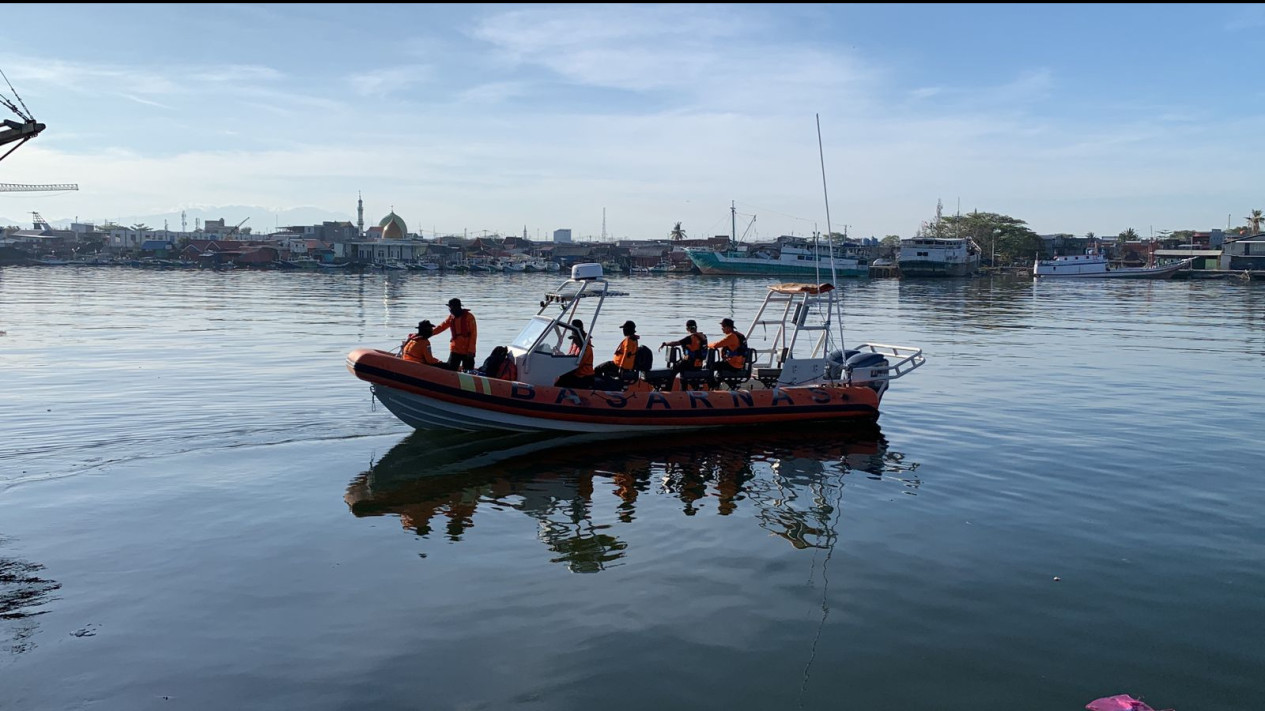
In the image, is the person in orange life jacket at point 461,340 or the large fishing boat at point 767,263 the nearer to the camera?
the person in orange life jacket at point 461,340

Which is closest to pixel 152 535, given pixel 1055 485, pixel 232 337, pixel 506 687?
pixel 506 687

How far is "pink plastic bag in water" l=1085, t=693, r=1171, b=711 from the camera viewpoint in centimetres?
613

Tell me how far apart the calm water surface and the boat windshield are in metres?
1.62

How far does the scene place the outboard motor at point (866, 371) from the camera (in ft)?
53.6

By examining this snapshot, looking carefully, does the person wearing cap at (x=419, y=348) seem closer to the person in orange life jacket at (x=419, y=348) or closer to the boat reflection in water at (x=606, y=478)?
the person in orange life jacket at (x=419, y=348)

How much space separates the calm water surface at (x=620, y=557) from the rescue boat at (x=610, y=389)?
1.52 ft

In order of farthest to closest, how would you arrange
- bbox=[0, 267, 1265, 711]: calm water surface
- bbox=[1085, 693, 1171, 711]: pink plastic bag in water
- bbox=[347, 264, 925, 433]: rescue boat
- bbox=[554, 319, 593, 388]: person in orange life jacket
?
bbox=[554, 319, 593, 388]: person in orange life jacket < bbox=[347, 264, 925, 433]: rescue boat < bbox=[0, 267, 1265, 711]: calm water surface < bbox=[1085, 693, 1171, 711]: pink plastic bag in water

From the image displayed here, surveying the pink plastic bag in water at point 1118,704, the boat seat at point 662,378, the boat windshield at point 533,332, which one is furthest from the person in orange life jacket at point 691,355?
the pink plastic bag in water at point 1118,704

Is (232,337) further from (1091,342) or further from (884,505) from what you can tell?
(1091,342)

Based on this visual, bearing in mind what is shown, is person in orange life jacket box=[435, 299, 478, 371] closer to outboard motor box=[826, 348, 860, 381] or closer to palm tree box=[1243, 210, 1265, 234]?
outboard motor box=[826, 348, 860, 381]

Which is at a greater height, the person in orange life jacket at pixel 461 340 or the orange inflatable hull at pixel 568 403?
the person in orange life jacket at pixel 461 340

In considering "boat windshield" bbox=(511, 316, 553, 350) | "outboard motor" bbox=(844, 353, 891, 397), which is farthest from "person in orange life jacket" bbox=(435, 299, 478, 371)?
"outboard motor" bbox=(844, 353, 891, 397)

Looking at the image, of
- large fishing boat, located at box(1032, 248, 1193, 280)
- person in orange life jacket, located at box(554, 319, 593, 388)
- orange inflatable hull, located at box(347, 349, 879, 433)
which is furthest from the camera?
large fishing boat, located at box(1032, 248, 1193, 280)

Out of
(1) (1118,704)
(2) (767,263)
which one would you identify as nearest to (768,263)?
(2) (767,263)
